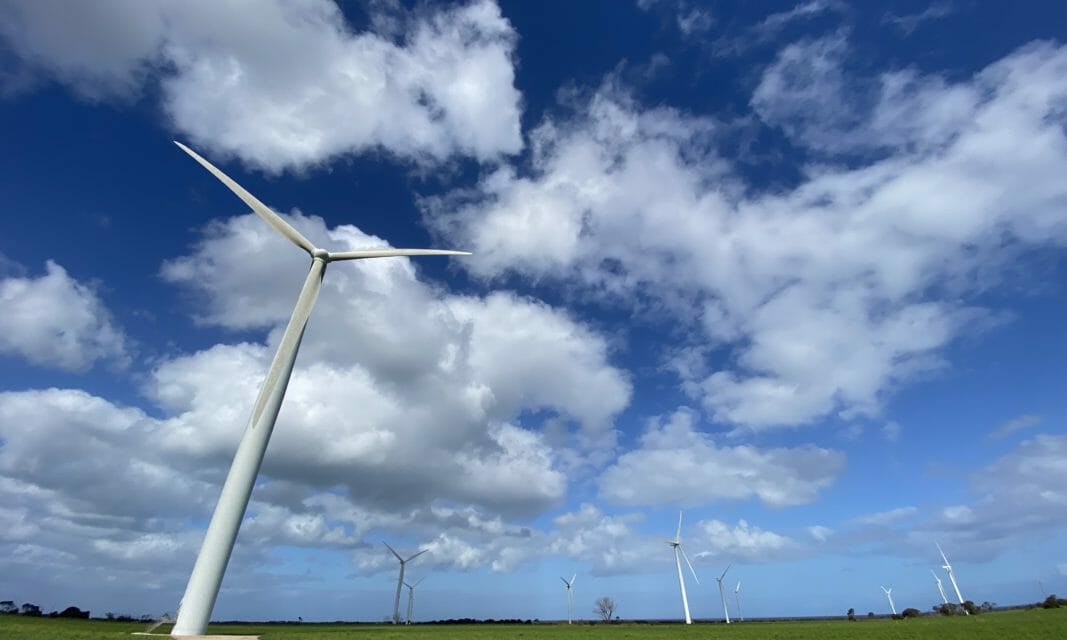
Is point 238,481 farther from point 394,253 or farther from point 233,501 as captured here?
point 394,253

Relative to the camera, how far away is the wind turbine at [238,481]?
43.2m

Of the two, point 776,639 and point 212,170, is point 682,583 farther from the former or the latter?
point 212,170

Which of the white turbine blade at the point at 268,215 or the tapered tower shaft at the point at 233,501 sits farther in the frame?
the white turbine blade at the point at 268,215

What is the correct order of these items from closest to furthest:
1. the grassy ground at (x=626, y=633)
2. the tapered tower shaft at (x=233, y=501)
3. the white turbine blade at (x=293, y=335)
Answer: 1. the tapered tower shaft at (x=233, y=501)
2. the white turbine blade at (x=293, y=335)
3. the grassy ground at (x=626, y=633)

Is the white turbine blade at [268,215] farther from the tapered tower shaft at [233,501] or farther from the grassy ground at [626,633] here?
the grassy ground at [626,633]

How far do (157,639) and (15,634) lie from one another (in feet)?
67.1

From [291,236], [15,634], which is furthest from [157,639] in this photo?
[291,236]

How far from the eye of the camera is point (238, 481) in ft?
150

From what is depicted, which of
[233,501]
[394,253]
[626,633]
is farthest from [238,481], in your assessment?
[626,633]

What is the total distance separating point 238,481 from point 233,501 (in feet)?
4.95

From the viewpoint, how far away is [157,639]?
42.3 meters

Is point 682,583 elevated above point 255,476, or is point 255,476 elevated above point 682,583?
point 682,583

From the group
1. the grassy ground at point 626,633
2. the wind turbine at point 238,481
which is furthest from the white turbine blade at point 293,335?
the grassy ground at point 626,633

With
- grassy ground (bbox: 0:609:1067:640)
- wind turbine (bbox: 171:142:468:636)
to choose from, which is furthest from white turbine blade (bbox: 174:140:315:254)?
grassy ground (bbox: 0:609:1067:640)
